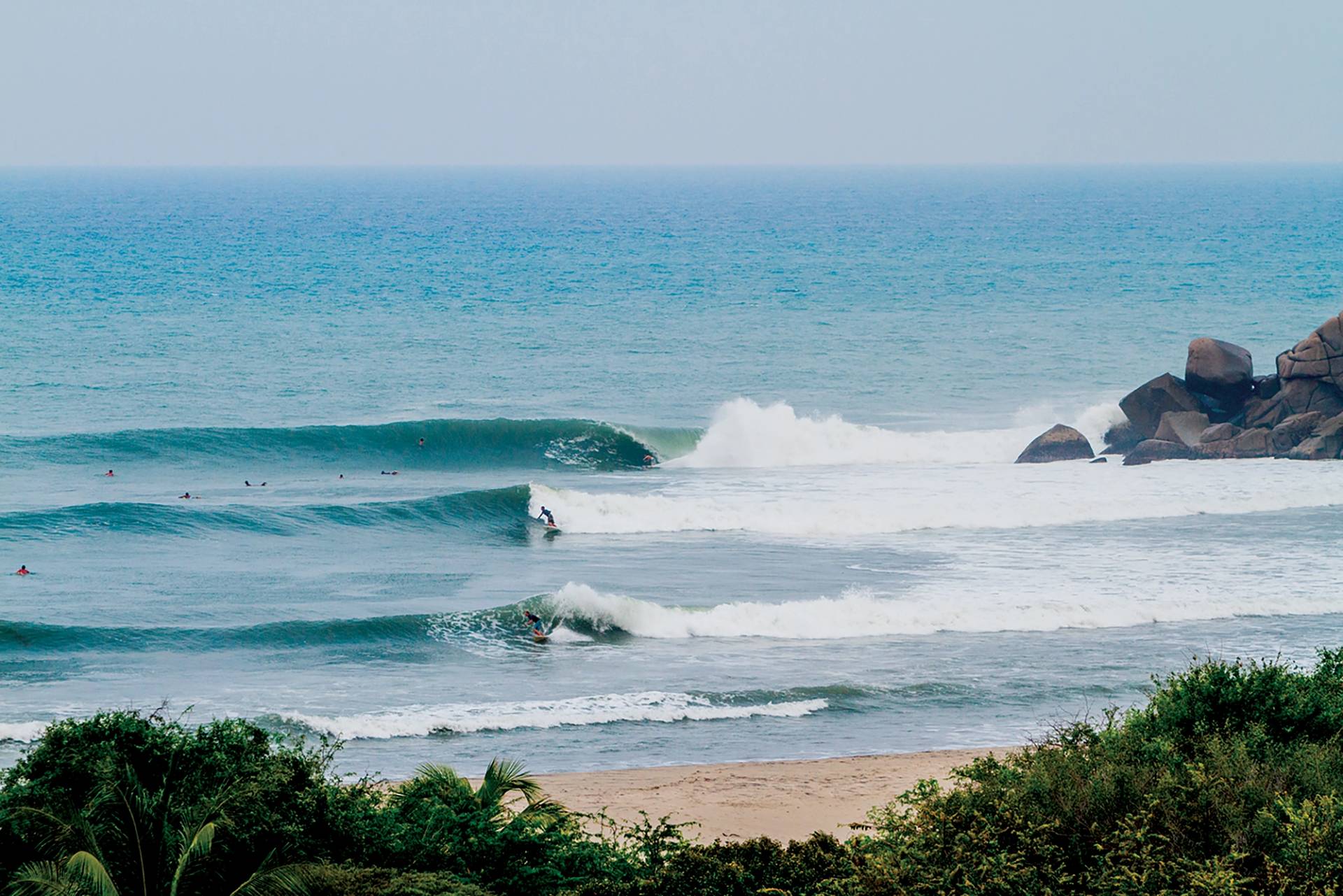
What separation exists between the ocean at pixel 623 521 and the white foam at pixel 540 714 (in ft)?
0.25

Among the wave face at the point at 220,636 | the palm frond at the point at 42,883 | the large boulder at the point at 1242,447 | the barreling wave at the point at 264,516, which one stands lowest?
the wave face at the point at 220,636

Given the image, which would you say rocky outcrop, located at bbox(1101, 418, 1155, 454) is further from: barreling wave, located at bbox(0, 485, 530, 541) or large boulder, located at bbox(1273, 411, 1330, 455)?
barreling wave, located at bbox(0, 485, 530, 541)

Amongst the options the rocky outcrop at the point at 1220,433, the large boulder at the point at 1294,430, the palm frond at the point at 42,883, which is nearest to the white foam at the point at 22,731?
the palm frond at the point at 42,883

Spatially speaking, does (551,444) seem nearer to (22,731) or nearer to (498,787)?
(22,731)

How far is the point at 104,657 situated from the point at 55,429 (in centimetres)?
2127

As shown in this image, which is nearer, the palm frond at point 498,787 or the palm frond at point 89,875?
the palm frond at point 89,875

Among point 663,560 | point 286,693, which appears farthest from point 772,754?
point 663,560

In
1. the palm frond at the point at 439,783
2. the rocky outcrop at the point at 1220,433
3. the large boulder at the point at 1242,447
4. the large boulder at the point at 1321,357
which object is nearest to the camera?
the palm frond at the point at 439,783

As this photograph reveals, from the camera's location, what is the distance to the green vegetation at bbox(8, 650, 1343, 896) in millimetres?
11297

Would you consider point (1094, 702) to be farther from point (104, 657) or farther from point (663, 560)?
point (104, 657)

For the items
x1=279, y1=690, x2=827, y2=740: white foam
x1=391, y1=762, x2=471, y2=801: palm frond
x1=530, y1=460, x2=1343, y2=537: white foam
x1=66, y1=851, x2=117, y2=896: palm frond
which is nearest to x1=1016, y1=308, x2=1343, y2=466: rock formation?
x1=530, y1=460, x2=1343, y2=537: white foam

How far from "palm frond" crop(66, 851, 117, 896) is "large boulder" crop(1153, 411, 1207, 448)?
118 ft

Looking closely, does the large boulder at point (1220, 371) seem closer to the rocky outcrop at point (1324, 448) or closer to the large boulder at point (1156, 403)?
the large boulder at point (1156, 403)

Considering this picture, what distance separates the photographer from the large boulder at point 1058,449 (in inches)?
1646
